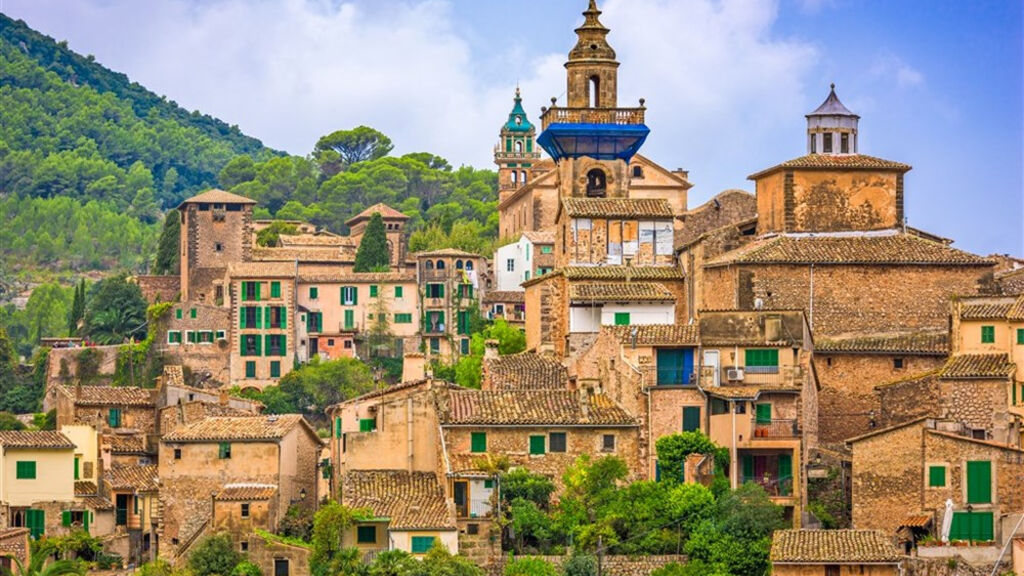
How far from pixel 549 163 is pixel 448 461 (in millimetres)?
48537

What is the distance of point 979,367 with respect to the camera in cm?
5288

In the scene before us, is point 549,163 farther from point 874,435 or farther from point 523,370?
point 874,435

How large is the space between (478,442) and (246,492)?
6.17 metres

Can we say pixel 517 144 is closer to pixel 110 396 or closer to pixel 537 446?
pixel 110 396

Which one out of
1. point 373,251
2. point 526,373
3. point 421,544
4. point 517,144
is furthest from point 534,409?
point 517,144

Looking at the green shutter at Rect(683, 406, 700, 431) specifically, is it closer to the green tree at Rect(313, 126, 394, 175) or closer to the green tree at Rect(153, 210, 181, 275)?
the green tree at Rect(153, 210, 181, 275)

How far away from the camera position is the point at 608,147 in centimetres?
6956

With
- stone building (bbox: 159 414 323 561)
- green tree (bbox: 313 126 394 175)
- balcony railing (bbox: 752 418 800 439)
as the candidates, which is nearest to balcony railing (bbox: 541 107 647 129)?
stone building (bbox: 159 414 323 561)

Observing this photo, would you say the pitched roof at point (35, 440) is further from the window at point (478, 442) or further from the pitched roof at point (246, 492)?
the window at point (478, 442)

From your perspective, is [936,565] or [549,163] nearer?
[936,565]

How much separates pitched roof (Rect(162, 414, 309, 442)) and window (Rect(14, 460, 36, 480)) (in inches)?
176

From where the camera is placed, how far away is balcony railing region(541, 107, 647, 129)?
228 ft

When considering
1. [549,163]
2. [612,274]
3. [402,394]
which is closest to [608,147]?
[612,274]

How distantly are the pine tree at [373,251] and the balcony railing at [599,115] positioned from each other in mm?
23126
